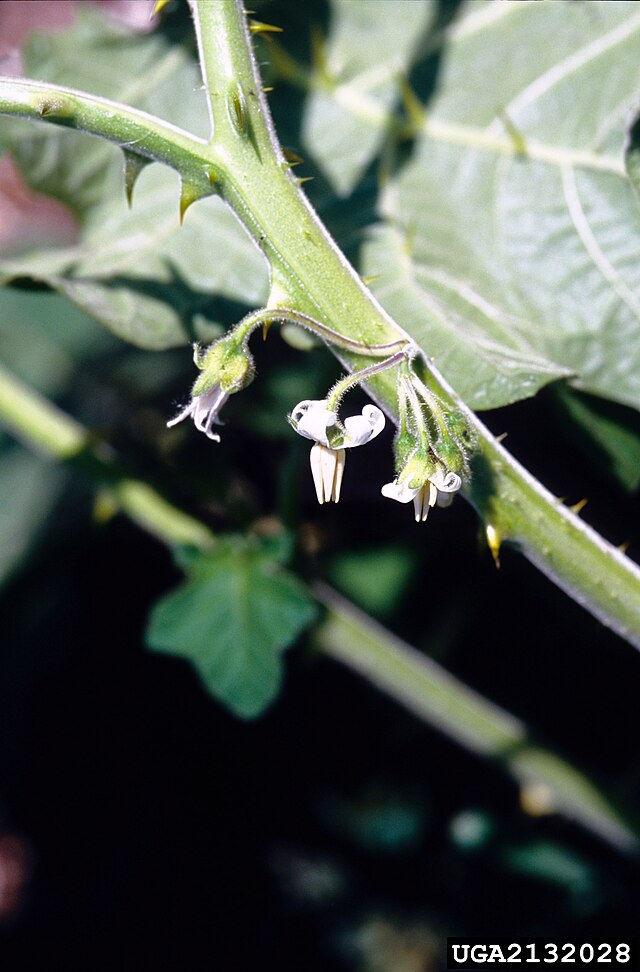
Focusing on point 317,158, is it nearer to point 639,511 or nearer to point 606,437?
point 606,437

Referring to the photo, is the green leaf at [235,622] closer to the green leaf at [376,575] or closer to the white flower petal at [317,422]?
the green leaf at [376,575]

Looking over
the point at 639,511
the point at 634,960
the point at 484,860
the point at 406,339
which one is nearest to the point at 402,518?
the point at 639,511

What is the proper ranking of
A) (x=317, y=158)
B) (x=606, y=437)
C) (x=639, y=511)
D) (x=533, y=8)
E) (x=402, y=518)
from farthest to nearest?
1. (x=402, y=518)
2. (x=639, y=511)
3. (x=317, y=158)
4. (x=533, y=8)
5. (x=606, y=437)

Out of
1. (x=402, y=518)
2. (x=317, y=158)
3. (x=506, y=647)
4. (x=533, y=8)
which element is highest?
(x=533, y=8)

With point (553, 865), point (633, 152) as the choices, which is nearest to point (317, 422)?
point (633, 152)

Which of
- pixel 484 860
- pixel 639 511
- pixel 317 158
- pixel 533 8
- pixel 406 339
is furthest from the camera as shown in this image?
pixel 484 860

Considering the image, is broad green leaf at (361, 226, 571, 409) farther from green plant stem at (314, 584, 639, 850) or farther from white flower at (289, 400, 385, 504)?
green plant stem at (314, 584, 639, 850)
